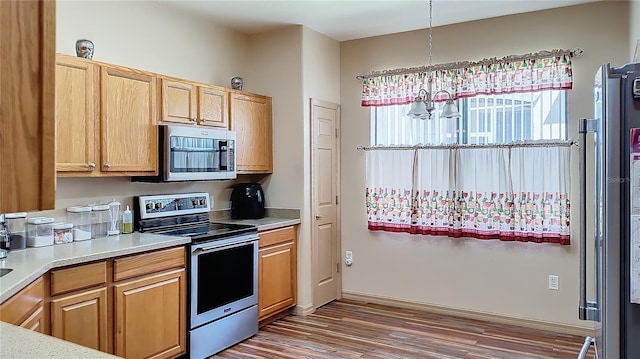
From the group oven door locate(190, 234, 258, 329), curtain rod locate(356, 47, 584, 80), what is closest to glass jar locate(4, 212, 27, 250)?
oven door locate(190, 234, 258, 329)

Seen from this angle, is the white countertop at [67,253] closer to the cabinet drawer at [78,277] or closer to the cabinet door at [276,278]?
the cabinet drawer at [78,277]

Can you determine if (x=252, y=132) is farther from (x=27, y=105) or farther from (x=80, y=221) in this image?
(x=27, y=105)

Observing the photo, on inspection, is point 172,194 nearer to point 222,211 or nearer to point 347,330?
point 222,211

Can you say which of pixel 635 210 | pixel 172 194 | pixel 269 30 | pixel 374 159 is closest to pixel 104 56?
pixel 172 194

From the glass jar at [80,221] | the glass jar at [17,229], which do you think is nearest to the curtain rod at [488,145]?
the glass jar at [80,221]

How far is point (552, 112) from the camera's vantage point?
3.92 meters

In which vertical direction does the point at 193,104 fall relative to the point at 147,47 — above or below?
below

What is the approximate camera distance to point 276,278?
415 centimetres

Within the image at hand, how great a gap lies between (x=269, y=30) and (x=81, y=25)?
178cm

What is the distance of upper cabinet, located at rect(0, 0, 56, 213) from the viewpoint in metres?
0.63

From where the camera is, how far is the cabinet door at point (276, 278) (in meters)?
3.99

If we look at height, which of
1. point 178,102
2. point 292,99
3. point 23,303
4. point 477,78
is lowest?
point 23,303

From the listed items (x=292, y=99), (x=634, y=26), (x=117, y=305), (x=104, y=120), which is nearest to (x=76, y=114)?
(x=104, y=120)

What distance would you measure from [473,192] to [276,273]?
74.6 inches
